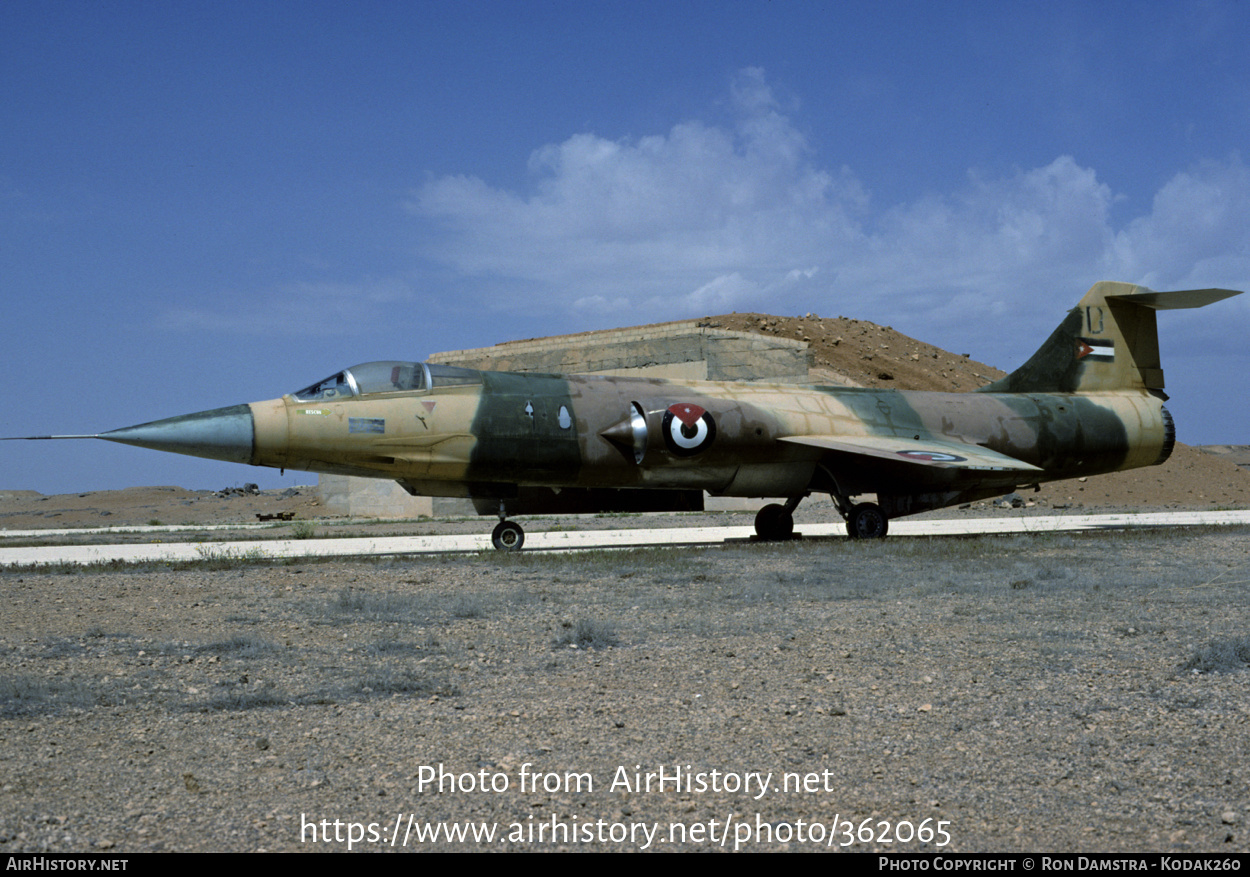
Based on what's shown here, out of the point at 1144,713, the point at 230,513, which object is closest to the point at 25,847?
the point at 1144,713

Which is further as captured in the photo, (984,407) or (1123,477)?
(1123,477)

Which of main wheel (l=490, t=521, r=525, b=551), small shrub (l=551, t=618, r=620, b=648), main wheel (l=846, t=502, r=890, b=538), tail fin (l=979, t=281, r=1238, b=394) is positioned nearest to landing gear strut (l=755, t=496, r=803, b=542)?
main wheel (l=846, t=502, r=890, b=538)

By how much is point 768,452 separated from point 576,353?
62.6 ft

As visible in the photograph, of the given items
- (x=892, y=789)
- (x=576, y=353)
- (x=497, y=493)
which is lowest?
(x=892, y=789)

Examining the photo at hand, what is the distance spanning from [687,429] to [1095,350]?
9950mm

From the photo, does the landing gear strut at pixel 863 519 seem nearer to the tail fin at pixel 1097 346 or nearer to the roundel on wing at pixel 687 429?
the roundel on wing at pixel 687 429

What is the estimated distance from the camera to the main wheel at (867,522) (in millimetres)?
17078

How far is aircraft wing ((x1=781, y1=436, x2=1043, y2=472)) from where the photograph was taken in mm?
15859

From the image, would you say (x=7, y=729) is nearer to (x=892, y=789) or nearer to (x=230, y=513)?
(x=892, y=789)

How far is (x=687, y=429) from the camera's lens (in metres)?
15.9

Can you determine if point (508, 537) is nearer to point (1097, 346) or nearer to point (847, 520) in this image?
point (847, 520)

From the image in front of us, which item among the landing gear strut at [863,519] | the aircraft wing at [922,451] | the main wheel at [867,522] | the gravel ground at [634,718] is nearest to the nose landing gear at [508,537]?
the aircraft wing at [922,451]

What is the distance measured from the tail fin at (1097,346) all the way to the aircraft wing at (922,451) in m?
3.32

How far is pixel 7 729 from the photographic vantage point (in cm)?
502
